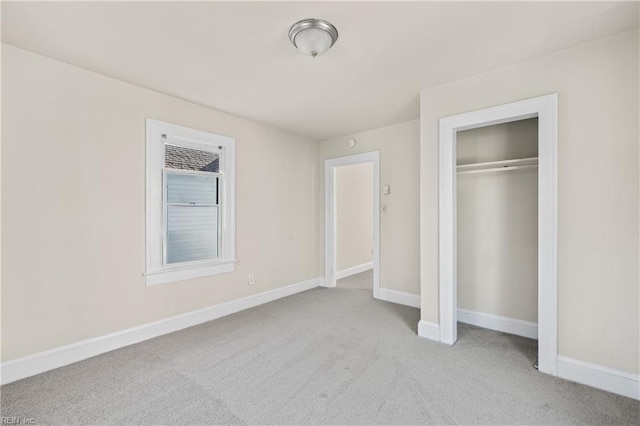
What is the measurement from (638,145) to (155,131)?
156 inches

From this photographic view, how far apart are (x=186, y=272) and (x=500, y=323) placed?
3456 mm

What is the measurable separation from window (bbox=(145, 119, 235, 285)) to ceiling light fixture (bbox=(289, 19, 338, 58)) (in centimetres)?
179

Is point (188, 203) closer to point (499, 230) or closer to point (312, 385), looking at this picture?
point (312, 385)

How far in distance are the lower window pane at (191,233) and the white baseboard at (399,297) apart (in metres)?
2.39

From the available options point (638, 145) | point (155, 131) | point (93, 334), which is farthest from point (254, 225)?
point (638, 145)

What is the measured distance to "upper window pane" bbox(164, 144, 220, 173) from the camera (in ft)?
10.1

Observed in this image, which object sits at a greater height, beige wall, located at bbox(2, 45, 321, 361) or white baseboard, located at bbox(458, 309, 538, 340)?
beige wall, located at bbox(2, 45, 321, 361)

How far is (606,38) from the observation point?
2035 millimetres

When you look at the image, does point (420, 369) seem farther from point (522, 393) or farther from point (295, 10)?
point (295, 10)

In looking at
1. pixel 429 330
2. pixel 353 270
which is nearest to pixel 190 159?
pixel 429 330

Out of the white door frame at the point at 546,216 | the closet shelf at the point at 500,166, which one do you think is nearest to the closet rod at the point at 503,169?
the closet shelf at the point at 500,166

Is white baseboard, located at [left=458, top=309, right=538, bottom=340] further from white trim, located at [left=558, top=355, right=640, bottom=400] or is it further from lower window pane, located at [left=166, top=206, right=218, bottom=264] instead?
lower window pane, located at [left=166, top=206, right=218, bottom=264]

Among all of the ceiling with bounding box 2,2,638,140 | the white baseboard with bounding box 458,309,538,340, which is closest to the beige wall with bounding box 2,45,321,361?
the ceiling with bounding box 2,2,638,140

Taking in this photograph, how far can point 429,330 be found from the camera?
283cm
